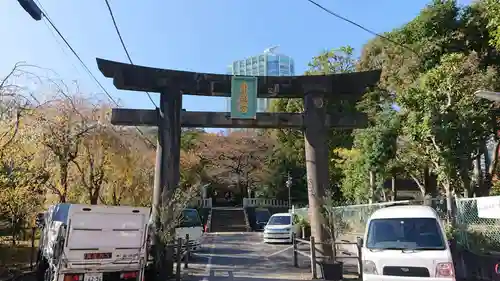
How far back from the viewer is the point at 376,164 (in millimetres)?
21812

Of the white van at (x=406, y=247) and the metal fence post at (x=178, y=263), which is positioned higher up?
the white van at (x=406, y=247)

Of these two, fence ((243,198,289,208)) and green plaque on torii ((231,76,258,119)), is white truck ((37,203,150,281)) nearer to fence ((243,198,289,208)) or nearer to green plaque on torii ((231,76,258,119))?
green plaque on torii ((231,76,258,119))

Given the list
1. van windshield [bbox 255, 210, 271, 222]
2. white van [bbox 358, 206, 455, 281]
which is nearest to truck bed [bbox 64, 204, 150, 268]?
white van [bbox 358, 206, 455, 281]

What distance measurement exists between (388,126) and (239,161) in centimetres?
3198

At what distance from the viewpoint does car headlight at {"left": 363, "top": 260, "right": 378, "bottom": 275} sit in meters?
8.20

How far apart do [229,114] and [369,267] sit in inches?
283

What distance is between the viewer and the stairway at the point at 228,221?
40.3 meters

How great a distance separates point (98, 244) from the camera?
9172 mm

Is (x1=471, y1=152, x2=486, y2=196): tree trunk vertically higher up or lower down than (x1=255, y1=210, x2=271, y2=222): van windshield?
higher up

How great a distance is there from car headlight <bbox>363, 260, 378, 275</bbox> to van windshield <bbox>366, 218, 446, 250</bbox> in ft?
1.29

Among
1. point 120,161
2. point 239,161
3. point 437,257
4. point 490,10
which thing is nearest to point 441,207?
point 437,257

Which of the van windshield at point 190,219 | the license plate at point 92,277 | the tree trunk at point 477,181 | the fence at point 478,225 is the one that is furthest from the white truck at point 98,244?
the tree trunk at point 477,181

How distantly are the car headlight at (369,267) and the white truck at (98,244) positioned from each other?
486cm

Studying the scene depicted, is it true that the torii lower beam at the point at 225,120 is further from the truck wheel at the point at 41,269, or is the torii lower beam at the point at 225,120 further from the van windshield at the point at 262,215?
the van windshield at the point at 262,215
